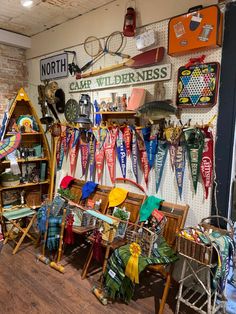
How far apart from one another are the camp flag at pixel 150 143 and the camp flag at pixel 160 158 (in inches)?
1.7

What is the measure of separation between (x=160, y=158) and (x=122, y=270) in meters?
1.08

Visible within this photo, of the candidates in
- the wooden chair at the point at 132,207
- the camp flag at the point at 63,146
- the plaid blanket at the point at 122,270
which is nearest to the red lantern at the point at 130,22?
the camp flag at the point at 63,146

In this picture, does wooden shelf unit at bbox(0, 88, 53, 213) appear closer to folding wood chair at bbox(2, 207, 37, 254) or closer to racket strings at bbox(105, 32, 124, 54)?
folding wood chair at bbox(2, 207, 37, 254)

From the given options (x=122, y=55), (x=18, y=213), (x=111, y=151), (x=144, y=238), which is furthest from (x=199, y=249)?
(x=18, y=213)

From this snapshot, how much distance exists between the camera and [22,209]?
3346 millimetres

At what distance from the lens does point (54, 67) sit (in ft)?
11.8

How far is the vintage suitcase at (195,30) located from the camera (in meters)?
2.03

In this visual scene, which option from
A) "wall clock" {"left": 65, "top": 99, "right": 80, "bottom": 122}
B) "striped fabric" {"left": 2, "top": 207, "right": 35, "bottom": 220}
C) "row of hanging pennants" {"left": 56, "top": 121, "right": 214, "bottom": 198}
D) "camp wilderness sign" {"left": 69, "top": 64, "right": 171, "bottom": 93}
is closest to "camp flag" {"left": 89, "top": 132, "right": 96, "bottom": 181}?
"row of hanging pennants" {"left": 56, "top": 121, "right": 214, "bottom": 198}

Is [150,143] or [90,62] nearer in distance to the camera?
[150,143]

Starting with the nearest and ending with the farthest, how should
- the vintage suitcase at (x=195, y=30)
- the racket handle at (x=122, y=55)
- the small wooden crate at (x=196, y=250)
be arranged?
the small wooden crate at (x=196, y=250), the vintage suitcase at (x=195, y=30), the racket handle at (x=122, y=55)

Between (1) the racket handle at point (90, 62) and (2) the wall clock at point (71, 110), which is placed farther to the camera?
(2) the wall clock at point (71, 110)

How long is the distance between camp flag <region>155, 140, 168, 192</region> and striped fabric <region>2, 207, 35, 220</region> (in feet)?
5.58

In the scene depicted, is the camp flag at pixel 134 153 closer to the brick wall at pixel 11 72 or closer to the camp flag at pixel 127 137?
the camp flag at pixel 127 137

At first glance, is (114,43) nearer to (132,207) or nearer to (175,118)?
(175,118)
